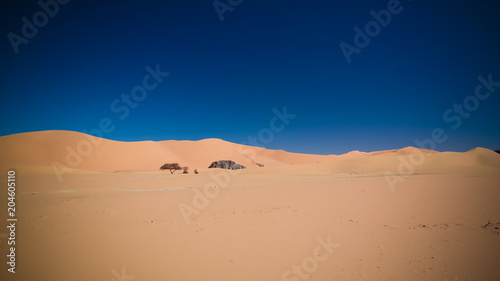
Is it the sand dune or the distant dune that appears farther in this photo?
the sand dune

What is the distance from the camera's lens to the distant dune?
92.2 ft

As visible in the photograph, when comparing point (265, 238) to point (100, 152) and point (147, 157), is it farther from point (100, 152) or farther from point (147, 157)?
point (147, 157)

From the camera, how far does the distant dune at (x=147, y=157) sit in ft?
92.2

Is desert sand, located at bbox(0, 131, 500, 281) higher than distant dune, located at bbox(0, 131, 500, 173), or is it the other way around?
distant dune, located at bbox(0, 131, 500, 173)

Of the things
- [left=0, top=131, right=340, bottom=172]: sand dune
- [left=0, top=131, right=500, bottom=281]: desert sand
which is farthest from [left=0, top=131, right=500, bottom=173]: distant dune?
[left=0, top=131, right=500, bottom=281]: desert sand

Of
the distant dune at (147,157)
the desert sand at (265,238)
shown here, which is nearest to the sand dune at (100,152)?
the distant dune at (147,157)

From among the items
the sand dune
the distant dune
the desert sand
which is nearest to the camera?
the desert sand

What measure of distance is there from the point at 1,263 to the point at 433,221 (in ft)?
30.3

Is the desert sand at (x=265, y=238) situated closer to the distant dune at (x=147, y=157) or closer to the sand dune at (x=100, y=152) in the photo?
the distant dune at (x=147, y=157)

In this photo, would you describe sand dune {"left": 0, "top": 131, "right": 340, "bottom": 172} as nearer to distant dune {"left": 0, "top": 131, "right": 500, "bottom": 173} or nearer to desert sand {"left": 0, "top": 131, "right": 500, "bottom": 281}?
distant dune {"left": 0, "top": 131, "right": 500, "bottom": 173}

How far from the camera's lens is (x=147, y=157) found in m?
48.2

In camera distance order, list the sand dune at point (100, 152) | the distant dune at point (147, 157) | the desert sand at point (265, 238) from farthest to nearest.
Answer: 1. the sand dune at point (100, 152)
2. the distant dune at point (147, 157)
3. the desert sand at point (265, 238)

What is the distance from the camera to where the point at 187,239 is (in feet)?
15.2

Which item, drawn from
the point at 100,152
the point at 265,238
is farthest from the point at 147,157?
the point at 265,238
